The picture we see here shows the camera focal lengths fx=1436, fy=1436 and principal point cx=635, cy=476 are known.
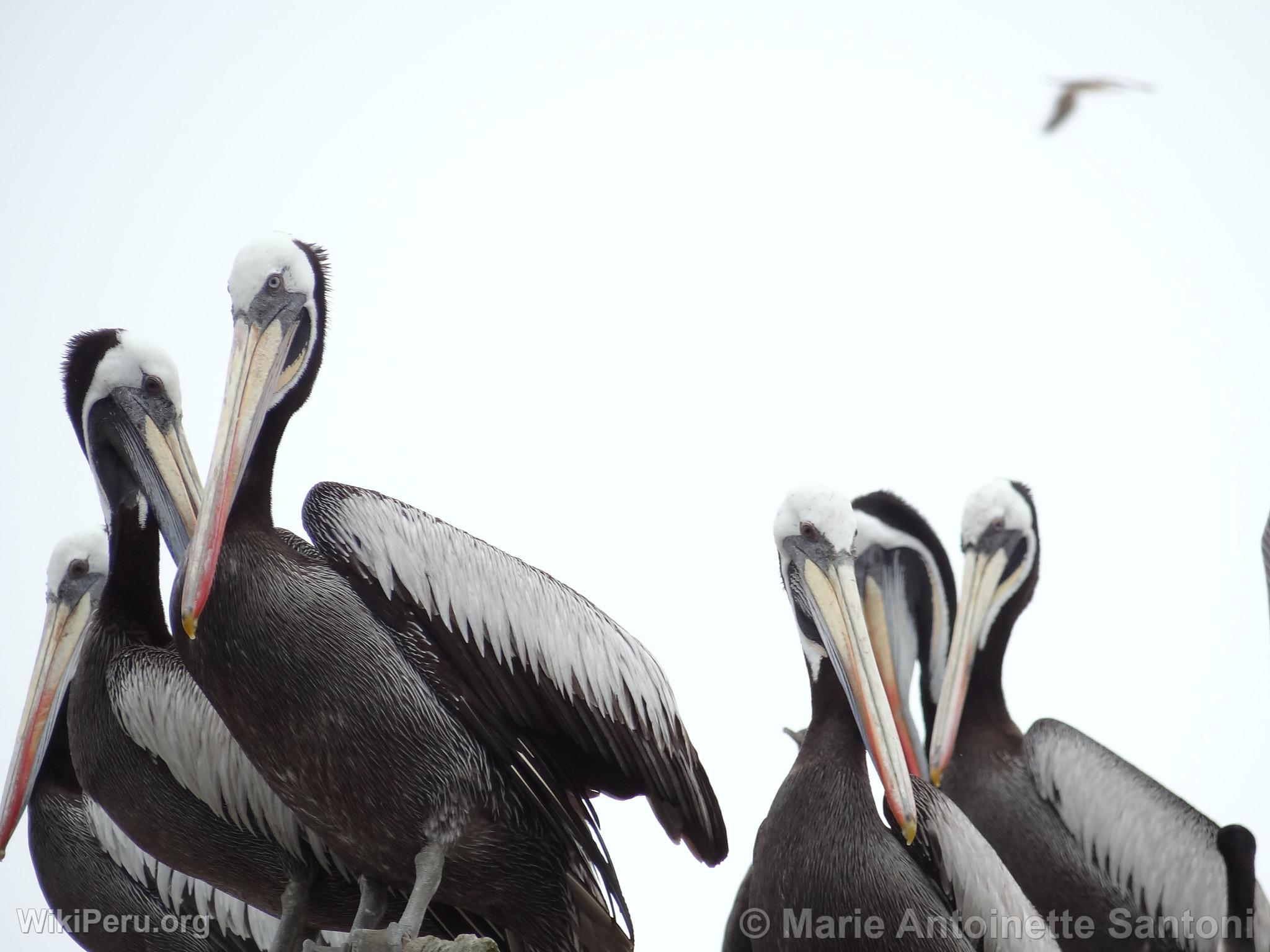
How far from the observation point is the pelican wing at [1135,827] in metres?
4.99

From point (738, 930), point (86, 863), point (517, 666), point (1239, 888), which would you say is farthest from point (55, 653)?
point (1239, 888)

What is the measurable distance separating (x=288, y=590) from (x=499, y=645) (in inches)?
23.2

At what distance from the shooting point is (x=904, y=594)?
5.95 m

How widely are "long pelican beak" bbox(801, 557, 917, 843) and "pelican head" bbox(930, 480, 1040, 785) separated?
1580 mm

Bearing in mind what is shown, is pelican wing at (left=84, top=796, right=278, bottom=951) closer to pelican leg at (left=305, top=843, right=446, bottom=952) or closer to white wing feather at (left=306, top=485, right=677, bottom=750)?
pelican leg at (left=305, top=843, right=446, bottom=952)

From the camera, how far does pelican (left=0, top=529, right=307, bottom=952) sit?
187 inches

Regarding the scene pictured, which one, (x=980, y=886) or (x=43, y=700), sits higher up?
(x=43, y=700)

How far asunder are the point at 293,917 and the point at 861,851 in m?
1.67

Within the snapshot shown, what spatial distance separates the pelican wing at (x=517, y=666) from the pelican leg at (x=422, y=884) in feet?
1.07

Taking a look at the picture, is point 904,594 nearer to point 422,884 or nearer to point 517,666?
point 517,666

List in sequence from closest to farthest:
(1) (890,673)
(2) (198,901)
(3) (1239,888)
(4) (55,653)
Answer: (3) (1239,888) → (2) (198,901) → (4) (55,653) → (1) (890,673)

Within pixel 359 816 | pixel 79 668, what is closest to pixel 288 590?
pixel 359 816

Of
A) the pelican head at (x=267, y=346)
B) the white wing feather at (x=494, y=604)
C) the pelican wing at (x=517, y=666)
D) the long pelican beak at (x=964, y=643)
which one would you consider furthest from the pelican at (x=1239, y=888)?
the pelican head at (x=267, y=346)

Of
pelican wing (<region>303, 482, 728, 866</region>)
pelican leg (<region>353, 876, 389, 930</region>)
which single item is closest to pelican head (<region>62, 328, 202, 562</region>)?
pelican wing (<region>303, 482, 728, 866</region>)
